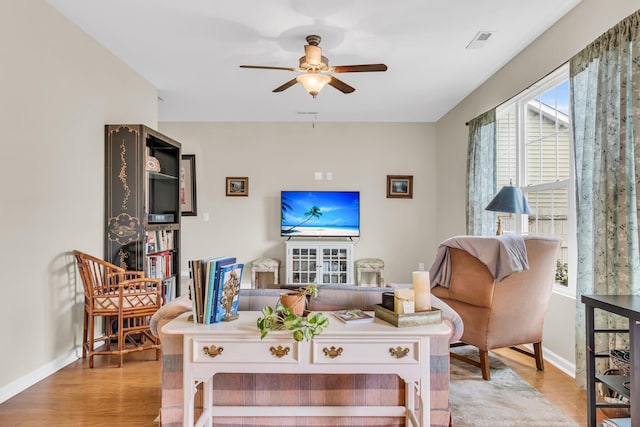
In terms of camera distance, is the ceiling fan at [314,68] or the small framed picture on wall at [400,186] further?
the small framed picture on wall at [400,186]

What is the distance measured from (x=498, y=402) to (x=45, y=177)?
10.7 ft

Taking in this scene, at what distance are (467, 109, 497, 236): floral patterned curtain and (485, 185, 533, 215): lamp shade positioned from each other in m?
0.73

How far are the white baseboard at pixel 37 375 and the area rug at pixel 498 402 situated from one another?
263 cm

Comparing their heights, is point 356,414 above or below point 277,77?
below

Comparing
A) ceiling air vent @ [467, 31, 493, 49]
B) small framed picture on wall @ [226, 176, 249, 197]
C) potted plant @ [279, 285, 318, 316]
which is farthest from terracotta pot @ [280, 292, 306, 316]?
small framed picture on wall @ [226, 176, 249, 197]

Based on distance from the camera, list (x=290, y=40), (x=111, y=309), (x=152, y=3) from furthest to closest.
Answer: (x=290, y=40) → (x=111, y=309) → (x=152, y=3)

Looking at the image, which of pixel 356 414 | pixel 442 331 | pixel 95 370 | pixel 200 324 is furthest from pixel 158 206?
pixel 442 331

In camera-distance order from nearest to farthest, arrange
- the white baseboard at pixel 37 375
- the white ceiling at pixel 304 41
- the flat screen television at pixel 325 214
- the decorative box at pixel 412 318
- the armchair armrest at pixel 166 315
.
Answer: the decorative box at pixel 412 318
the armchair armrest at pixel 166 315
the white baseboard at pixel 37 375
the white ceiling at pixel 304 41
the flat screen television at pixel 325 214

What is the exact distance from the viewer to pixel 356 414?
1.79 metres

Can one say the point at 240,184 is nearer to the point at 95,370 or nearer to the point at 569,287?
the point at 95,370

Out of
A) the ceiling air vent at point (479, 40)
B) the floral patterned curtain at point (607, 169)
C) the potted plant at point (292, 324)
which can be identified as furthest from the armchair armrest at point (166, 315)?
the ceiling air vent at point (479, 40)

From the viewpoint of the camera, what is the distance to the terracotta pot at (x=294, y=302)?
1.60m

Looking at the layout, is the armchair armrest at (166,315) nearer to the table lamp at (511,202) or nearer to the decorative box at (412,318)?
the decorative box at (412,318)

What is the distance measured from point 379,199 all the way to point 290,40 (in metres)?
3.25
